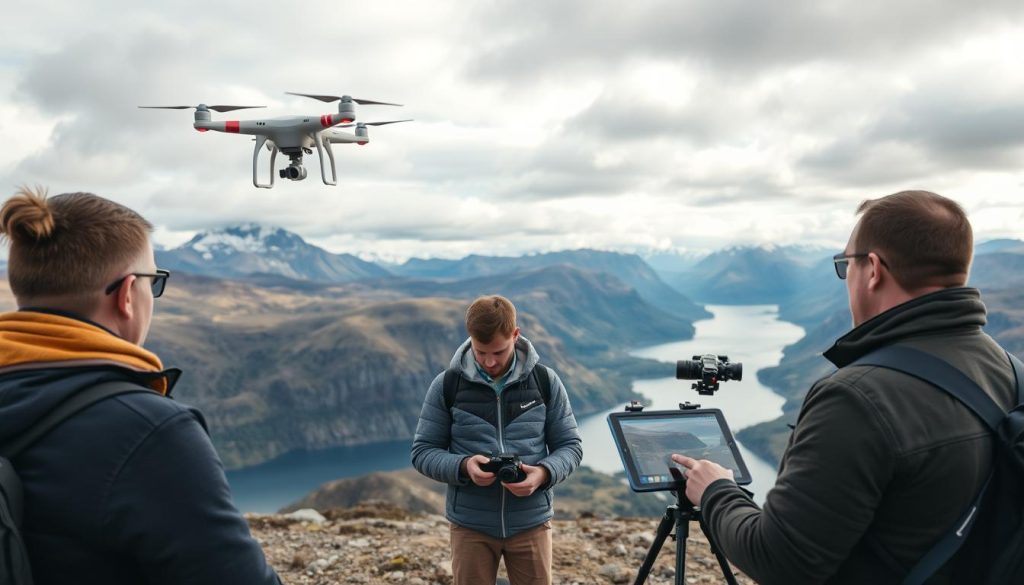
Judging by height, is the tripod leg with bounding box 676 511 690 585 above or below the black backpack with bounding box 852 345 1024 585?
below

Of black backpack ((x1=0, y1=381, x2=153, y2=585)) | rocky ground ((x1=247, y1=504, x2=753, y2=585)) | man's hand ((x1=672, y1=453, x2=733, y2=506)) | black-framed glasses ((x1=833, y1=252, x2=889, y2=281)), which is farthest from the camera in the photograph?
rocky ground ((x1=247, y1=504, x2=753, y2=585))

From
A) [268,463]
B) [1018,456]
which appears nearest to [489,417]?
[1018,456]

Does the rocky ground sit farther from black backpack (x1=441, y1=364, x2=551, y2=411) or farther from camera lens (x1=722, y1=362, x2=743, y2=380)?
camera lens (x1=722, y1=362, x2=743, y2=380)

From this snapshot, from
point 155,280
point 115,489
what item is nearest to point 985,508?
point 115,489

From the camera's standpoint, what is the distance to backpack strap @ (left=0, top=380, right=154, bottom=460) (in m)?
2.19

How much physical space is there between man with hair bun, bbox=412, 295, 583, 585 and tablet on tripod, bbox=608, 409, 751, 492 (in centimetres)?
117

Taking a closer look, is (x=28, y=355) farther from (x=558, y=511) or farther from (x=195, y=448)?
(x=558, y=511)

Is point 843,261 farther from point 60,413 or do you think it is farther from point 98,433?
point 60,413

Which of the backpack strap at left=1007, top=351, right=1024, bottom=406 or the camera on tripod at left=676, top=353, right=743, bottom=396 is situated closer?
the backpack strap at left=1007, top=351, right=1024, bottom=406

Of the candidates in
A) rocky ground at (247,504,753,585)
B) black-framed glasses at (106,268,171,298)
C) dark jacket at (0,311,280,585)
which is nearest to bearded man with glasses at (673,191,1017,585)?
dark jacket at (0,311,280,585)

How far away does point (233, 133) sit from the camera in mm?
9281

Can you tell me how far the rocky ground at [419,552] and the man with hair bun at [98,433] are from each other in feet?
19.3

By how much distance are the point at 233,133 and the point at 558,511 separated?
3533 inches

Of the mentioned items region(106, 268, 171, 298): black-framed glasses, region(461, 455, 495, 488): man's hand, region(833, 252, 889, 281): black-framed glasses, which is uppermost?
region(833, 252, 889, 281): black-framed glasses
